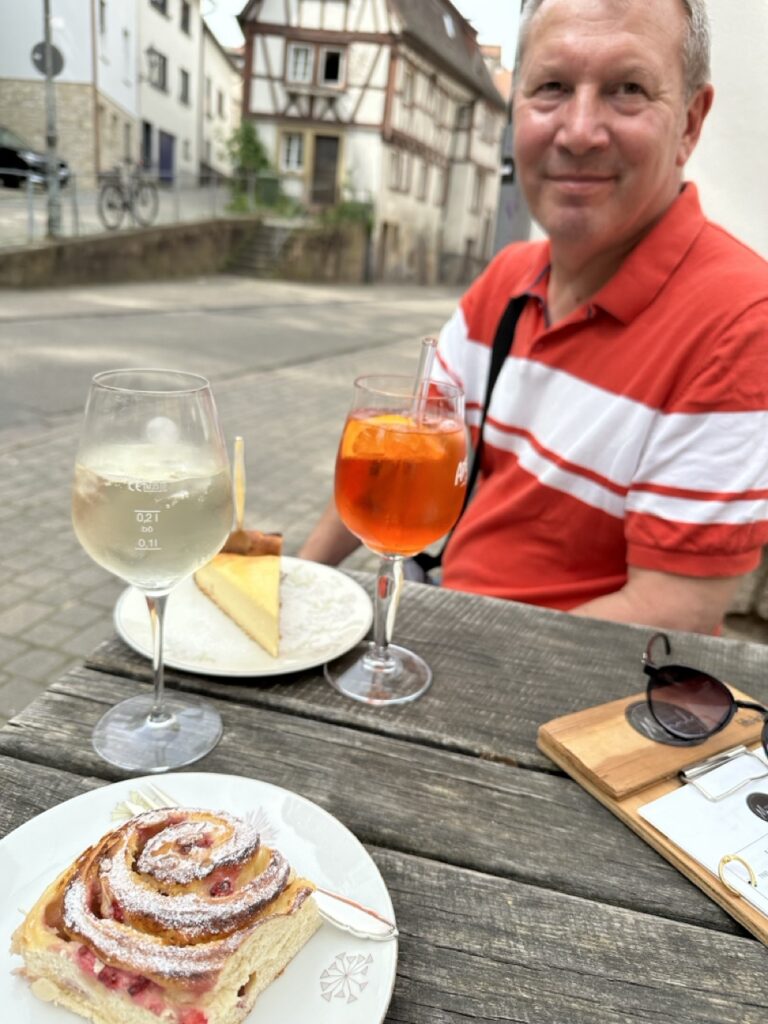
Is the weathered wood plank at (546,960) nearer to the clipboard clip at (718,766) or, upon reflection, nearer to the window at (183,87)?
the clipboard clip at (718,766)

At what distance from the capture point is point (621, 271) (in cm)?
174

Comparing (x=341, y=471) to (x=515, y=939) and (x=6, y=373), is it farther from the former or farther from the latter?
(x=6, y=373)

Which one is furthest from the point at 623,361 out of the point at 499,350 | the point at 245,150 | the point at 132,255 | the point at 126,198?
the point at 245,150

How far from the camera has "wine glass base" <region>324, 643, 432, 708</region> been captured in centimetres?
109

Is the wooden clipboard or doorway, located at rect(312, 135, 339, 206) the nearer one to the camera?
the wooden clipboard

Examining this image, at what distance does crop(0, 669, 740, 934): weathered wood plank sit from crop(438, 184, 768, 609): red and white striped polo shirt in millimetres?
819

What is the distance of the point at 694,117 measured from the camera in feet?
5.84

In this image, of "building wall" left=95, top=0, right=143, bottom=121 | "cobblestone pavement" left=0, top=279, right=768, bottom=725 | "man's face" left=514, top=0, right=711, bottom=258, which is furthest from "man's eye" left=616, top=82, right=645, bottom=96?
"building wall" left=95, top=0, right=143, bottom=121

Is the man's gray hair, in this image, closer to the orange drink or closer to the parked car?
the orange drink

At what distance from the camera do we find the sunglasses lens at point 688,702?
1.01 m

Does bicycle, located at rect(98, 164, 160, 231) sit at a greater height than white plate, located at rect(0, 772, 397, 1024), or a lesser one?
greater

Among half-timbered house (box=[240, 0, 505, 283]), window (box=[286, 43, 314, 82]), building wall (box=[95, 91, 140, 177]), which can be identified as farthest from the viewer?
window (box=[286, 43, 314, 82])

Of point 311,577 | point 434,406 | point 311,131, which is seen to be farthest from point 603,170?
point 311,131

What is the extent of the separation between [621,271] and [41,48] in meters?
14.5
